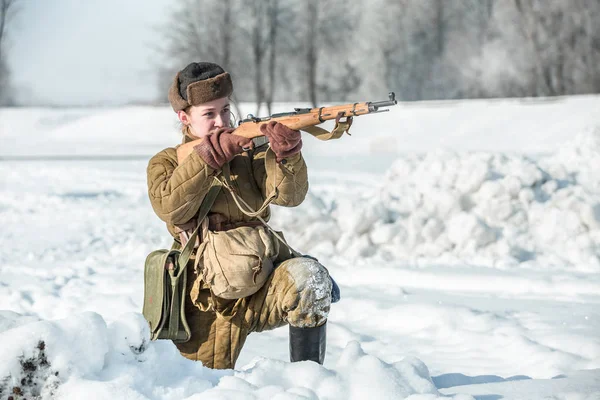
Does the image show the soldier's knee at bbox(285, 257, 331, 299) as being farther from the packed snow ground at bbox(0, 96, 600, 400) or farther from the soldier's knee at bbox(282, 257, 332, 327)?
the packed snow ground at bbox(0, 96, 600, 400)

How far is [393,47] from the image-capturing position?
1404 inches

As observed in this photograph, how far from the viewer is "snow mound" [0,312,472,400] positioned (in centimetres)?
254

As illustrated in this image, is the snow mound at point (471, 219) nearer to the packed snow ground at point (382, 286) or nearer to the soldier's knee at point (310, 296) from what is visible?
the packed snow ground at point (382, 286)

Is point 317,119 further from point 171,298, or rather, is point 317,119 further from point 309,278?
point 171,298

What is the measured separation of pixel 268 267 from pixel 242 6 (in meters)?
30.1

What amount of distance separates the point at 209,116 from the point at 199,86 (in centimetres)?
14

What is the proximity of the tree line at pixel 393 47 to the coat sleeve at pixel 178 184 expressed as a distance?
86.1 ft

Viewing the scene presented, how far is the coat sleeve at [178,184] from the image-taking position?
10.8 ft

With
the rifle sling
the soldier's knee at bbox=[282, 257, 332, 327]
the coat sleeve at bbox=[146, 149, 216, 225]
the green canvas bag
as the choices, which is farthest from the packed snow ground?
the rifle sling

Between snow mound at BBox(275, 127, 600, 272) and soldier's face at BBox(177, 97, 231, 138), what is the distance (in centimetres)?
426

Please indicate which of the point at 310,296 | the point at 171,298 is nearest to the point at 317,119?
the point at 310,296

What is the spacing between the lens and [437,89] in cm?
3438

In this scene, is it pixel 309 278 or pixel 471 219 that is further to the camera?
pixel 471 219

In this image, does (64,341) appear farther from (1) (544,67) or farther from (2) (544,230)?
(1) (544,67)
